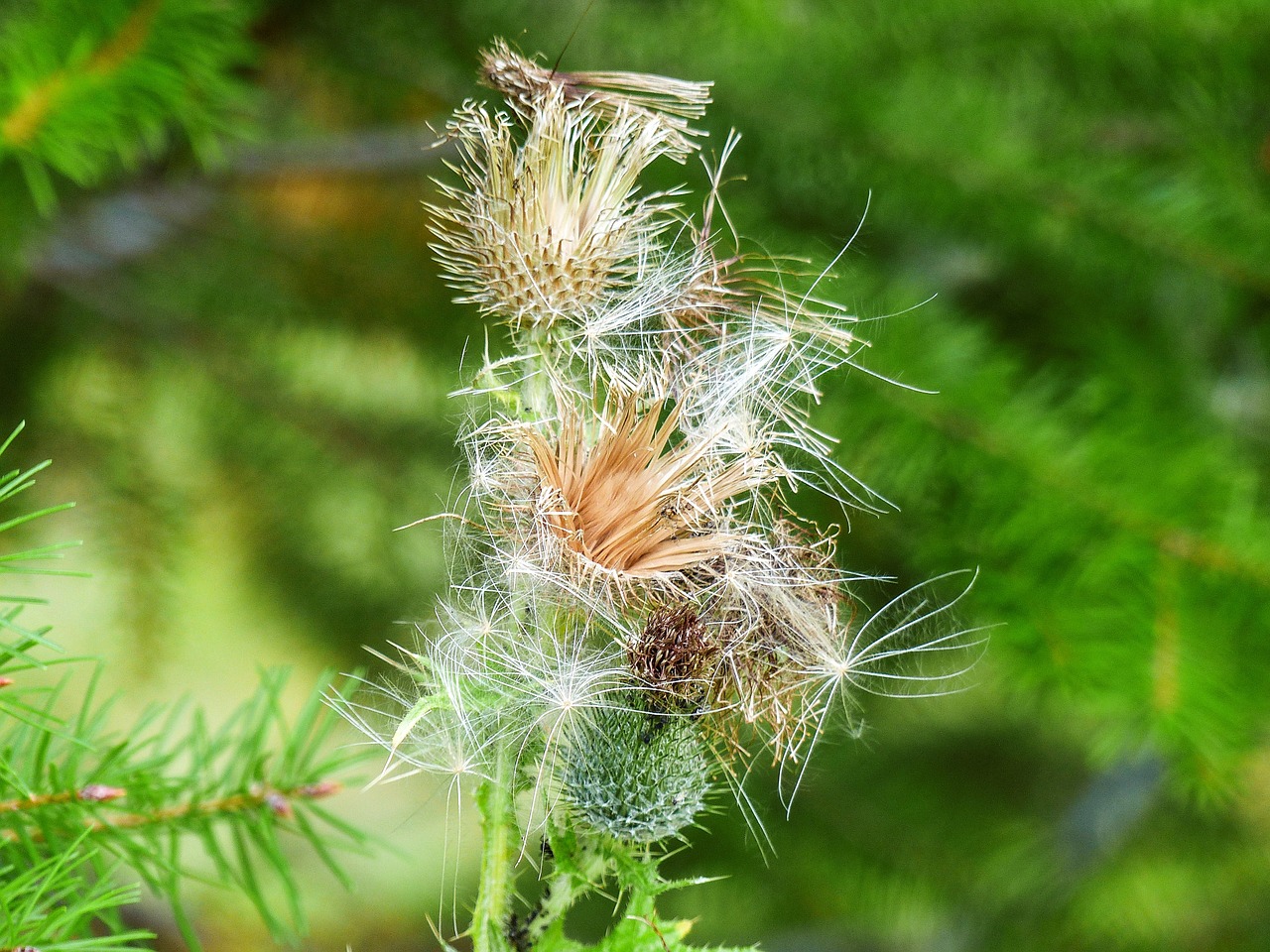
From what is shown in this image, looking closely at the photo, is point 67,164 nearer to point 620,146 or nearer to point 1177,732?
point 620,146

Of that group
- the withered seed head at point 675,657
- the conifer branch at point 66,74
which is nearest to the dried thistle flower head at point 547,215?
the withered seed head at point 675,657

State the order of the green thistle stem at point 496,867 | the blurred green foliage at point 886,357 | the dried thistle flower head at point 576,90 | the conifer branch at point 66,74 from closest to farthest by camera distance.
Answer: the green thistle stem at point 496,867 → the dried thistle flower head at point 576,90 → the conifer branch at point 66,74 → the blurred green foliage at point 886,357

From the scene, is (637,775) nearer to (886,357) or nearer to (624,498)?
(624,498)

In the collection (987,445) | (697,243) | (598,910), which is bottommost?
(598,910)

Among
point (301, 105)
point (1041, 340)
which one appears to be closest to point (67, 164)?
point (301, 105)

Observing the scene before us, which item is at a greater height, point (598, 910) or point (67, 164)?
point (67, 164)

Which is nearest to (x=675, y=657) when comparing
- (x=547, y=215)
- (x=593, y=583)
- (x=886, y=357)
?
(x=593, y=583)

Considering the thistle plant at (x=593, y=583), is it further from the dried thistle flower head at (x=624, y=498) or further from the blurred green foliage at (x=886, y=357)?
the blurred green foliage at (x=886, y=357)
